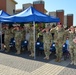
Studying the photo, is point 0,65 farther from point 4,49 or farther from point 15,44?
point 4,49

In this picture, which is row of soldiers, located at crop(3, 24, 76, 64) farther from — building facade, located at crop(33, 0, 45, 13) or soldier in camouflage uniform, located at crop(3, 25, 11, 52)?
building facade, located at crop(33, 0, 45, 13)

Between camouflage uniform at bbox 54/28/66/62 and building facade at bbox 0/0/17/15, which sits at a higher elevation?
building facade at bbox 0/0/17/15

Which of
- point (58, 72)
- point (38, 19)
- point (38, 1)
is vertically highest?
point (38, 1)

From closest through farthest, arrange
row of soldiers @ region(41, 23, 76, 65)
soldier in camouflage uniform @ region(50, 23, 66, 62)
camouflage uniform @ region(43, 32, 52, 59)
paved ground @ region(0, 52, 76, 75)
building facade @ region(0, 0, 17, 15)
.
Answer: paved ground @ region(0, 52, 76, 75), row of soldiers @ region(41, 23, 76, 65), soldier in camouflage uniform @ region(50, 23, 66, 62), camouflage uniform @ region(43, 32, 52, 59), building facade @ region(0, 0, 17, 15)

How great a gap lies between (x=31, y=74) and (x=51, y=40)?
3.54 metres

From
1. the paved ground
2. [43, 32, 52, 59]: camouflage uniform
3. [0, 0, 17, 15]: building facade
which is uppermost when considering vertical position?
[0, 0, 17, 15]: building facade

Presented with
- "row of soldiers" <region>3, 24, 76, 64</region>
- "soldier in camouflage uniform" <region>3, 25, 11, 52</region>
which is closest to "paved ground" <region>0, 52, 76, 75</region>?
"row of soldiers" <region>3, 24, 76, 64</region>

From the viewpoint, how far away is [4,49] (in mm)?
12906

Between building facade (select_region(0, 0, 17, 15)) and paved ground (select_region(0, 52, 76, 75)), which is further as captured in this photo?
building facade (select_region(0, 0, 17, 15))

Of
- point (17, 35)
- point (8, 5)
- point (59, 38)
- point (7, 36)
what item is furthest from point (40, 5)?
point (59, 38)

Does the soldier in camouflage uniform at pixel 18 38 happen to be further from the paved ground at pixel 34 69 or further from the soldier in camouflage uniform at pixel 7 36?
the paved ground at pixel 34 69

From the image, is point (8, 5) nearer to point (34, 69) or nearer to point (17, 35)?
point (17, 35)

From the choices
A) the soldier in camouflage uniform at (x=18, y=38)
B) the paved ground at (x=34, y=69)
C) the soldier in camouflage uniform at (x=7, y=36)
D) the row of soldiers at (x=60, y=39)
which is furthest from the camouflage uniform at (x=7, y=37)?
the paved ground at (x=34, y=69)

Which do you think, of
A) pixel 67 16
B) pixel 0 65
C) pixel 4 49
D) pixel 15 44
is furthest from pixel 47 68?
pixel 67 16
